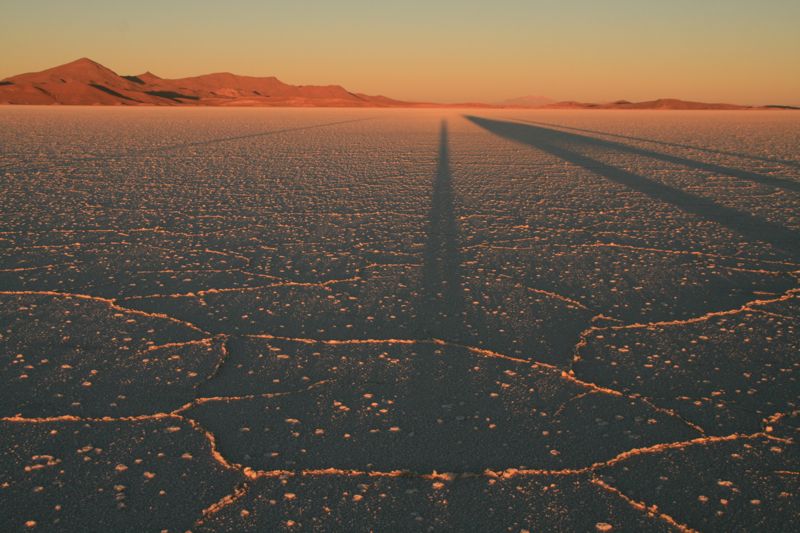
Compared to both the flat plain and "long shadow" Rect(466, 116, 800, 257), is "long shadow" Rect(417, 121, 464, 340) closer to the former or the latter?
the flat plain

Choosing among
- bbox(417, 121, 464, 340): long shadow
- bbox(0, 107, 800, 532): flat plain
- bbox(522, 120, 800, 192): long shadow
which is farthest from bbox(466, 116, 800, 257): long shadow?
bbox(417, 121, 464, 340): long shadow

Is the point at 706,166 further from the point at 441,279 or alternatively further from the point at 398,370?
the point at 398,370

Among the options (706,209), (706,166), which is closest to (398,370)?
(706,209)

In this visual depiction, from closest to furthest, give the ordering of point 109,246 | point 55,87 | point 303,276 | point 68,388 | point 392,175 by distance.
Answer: point 68,388, point 303,276, point 109,246, point 392,175, point 55,87

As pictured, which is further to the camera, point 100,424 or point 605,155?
point 605,155

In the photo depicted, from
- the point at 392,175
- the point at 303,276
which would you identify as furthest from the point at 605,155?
the point at 303,276

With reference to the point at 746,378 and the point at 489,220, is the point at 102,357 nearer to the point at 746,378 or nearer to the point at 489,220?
the point at 746,378

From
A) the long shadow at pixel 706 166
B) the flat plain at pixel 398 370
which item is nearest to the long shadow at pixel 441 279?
the flat plain at pixel 398 370

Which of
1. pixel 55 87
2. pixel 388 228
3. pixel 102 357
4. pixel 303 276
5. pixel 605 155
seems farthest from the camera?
pixel 55 87
